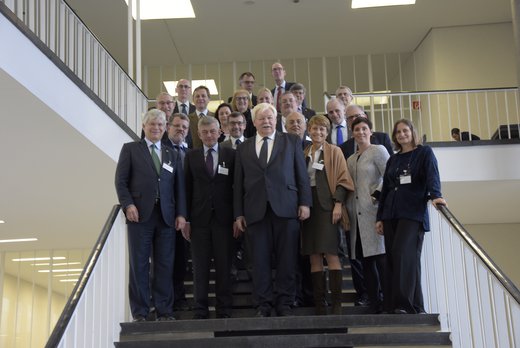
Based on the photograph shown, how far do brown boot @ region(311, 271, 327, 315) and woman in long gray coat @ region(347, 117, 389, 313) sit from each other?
0.35 metres

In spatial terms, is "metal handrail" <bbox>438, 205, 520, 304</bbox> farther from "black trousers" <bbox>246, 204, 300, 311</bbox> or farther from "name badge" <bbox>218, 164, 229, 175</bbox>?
"name badge" <bbox>218, 164, 229, 175</bbox>

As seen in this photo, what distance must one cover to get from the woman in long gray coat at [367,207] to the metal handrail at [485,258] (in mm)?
610

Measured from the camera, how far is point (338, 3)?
13688 mm

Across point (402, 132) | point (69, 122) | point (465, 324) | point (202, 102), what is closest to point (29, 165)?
point (69, 122)

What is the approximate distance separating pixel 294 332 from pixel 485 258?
→ 4.71 ft

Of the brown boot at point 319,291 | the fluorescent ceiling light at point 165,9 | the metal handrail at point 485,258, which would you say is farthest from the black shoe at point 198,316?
the fluorescent ceiling light at point 165,9

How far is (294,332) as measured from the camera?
5.09 meters

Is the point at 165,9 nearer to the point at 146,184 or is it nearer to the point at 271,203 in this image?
the point at 146,184

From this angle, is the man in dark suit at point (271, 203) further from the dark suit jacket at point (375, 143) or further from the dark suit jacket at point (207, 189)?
the dark suit jacket at point (375, 143)

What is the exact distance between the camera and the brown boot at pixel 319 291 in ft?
17.4

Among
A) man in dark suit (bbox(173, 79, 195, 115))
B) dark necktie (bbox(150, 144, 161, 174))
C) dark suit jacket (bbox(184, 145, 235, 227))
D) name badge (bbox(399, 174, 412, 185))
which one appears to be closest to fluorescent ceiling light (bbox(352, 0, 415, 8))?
man in dark suit (bbox(173, 79, 195, 115))

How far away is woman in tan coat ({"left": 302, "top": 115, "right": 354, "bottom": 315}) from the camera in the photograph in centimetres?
533

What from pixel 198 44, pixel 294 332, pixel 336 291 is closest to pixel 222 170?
pixel 336 291

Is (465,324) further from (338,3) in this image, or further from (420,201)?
(338,3)
